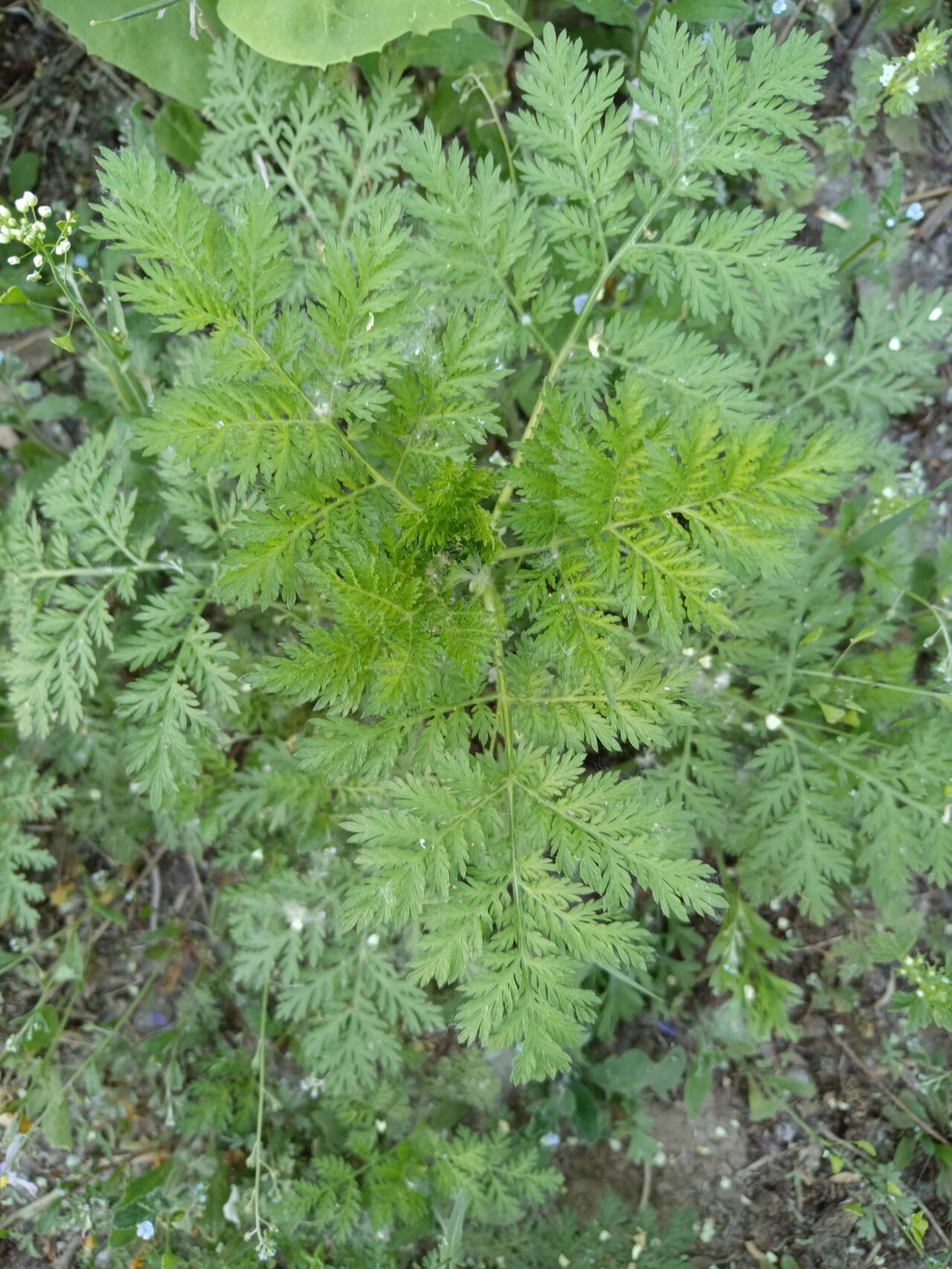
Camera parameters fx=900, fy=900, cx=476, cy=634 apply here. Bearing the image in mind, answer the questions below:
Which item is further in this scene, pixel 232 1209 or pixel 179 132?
pixel 179 132

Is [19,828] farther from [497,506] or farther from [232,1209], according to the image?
[497,506]

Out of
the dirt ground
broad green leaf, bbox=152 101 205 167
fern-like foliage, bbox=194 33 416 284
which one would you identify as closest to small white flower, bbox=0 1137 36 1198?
the dirt ground

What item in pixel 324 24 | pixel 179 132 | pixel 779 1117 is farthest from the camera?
pixel 779 1117

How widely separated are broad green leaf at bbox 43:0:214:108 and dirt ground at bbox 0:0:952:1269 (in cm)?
36

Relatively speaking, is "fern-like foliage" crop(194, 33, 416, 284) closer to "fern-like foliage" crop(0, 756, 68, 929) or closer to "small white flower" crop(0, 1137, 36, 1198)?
"fern-like foliage" crop(0, 756, 68, 929)

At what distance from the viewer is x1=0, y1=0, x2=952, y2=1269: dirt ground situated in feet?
9.45

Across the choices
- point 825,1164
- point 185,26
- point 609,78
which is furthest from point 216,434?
point 825,1164

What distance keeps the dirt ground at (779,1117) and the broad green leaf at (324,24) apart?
0.81 metres

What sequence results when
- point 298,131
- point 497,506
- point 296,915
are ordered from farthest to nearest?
1. point 296,915
2. point 298,131
3. point 497,506

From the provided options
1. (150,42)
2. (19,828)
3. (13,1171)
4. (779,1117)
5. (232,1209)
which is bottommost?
(779,1117)

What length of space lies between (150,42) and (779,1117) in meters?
3.80

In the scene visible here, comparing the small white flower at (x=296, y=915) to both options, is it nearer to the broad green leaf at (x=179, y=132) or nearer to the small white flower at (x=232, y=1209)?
the small white flower at (x=232, y=1209)

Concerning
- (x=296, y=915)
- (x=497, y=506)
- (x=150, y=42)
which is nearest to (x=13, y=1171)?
(x=296, y=915)

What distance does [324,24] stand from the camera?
2252 millimetres
